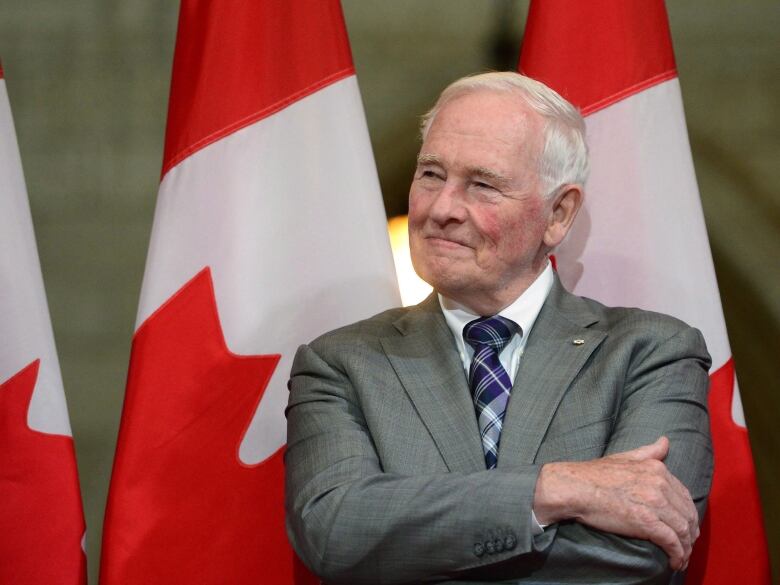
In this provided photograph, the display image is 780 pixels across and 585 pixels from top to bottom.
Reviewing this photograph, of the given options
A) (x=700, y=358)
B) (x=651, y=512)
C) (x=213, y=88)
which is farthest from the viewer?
(x=213, y=88)

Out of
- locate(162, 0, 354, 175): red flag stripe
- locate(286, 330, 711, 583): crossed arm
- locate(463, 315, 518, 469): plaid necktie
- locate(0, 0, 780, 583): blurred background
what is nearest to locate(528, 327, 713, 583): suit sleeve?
locate(286, 330, 711, 583): crossed arm

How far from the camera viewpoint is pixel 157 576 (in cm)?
212

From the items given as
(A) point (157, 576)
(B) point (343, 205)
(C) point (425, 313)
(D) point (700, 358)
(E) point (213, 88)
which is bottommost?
(A) point (157, 576)

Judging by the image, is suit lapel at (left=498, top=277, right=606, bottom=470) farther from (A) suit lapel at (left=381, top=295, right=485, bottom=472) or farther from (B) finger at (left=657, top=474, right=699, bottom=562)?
(B) finger at (left=657, top=474, right=699, bottom=562)

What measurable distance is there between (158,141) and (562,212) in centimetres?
136

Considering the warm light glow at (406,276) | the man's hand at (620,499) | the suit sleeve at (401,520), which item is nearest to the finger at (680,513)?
the man's hand at (620,499)

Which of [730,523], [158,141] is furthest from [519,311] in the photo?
[158,141]

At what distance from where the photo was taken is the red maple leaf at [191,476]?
212cm

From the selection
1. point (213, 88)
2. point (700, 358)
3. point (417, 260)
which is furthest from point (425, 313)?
point (213, 88)

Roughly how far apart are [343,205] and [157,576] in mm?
789

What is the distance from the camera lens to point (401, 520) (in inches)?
62.1

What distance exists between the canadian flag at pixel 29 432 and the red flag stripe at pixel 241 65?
32 centimetres

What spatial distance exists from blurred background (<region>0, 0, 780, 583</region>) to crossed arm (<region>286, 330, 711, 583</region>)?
138 centimetres

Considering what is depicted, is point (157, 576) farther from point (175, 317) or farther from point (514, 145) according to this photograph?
point (514, 145)
